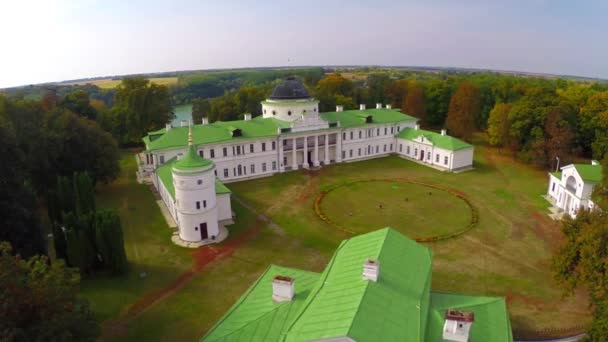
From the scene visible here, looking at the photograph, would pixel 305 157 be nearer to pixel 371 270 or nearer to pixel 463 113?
pixel 463 113

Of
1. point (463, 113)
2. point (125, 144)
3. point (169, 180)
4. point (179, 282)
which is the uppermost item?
point (463, 113)

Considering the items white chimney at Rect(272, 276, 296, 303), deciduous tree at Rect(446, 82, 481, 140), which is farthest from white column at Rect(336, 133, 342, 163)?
white chimney at Rect(272, 276, 296, 303)

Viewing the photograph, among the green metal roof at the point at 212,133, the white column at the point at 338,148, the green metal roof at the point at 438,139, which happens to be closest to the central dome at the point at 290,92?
the green metal roof at the point at 212,133

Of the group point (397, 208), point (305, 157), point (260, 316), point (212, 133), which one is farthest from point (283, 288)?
point (305, 157)

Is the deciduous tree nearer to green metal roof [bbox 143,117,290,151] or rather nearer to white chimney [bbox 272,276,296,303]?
green metal roof [bbox 143,117,290,151]

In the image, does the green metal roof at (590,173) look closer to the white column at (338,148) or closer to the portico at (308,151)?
the white column at (338,148)

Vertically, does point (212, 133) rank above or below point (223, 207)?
above

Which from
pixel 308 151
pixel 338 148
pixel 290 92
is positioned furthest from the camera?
pixel 338 148
